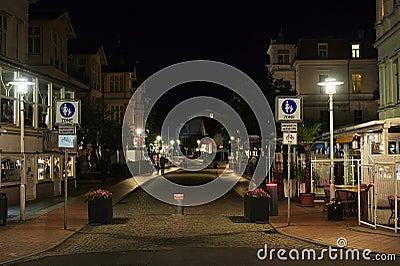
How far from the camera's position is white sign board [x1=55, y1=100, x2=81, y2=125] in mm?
17109

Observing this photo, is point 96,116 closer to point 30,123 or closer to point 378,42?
point 30,123

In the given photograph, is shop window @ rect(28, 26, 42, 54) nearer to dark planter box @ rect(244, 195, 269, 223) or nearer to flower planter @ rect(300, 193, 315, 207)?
flower planter @ rect(300, 193, 315, 207)

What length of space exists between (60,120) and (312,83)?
4815 cm

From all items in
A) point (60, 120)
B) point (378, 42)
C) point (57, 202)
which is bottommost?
point (57, 202)

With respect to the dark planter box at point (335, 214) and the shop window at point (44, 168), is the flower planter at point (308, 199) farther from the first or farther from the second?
the shop window at point (44, 168)

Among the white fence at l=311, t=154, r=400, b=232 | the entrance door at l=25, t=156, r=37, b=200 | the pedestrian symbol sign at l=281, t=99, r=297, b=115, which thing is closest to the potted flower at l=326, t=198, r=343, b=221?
the white fence at l=311, t=154, r=400, b=232

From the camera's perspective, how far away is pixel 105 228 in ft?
55.8

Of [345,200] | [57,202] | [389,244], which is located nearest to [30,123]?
[57,202]

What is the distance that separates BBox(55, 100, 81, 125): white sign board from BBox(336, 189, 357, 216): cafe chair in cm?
878

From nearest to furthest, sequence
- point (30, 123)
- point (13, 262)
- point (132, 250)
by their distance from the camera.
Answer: point (13, 262)
point (132, 250)
point (30, 123)

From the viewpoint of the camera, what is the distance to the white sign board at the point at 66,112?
17.1 metres

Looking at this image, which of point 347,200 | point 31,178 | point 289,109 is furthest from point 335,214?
point 31,178

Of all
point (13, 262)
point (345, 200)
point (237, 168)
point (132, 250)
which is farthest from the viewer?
point (237, 168)

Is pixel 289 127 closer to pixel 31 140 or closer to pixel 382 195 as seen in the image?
pixel 382 195
